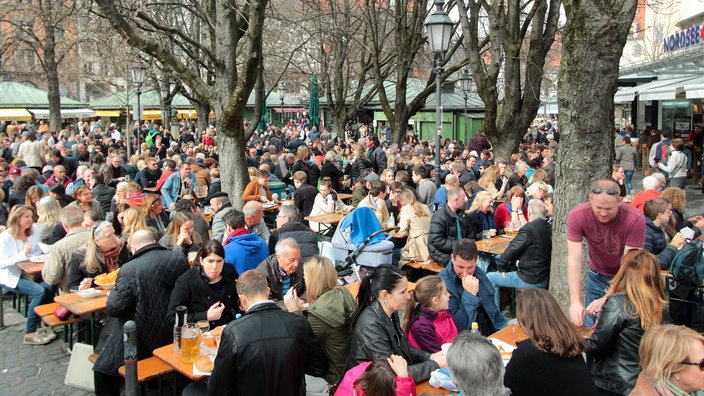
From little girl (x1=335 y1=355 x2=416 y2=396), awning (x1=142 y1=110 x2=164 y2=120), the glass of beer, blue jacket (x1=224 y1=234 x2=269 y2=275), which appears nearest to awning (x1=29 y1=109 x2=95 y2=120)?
awning (x1=142 y1=110 x2=164 y2=120)

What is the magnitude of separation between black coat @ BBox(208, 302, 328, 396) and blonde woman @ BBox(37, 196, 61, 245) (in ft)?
17.2

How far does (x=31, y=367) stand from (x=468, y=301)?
470 cm

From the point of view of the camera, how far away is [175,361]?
185 inches

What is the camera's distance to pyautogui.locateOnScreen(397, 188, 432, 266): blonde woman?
8.57 meters

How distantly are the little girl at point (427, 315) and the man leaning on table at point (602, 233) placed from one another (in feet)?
3.93

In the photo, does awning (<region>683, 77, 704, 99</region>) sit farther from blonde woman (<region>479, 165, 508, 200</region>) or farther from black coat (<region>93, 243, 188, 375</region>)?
black coat (<region>93, 243, 188, 375</region>)

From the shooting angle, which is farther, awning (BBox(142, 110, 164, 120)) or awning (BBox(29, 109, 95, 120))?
awning (BBox(142, 110, 164, 120))

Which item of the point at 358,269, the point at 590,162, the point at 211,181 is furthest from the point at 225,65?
the point at 590,162

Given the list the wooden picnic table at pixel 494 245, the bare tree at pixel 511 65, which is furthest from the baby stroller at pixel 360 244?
the bare tree at pixel 511 65

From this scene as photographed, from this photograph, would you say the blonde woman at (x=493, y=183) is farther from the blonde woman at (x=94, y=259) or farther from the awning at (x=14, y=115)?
the awning at (x=14, y=115)

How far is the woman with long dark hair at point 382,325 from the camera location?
13.5 feet

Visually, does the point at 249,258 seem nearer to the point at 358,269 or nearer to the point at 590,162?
the point at 358,269

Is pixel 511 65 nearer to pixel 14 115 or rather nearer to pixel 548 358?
pixel 548 358

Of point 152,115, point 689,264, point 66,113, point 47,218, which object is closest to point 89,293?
point 47,218
